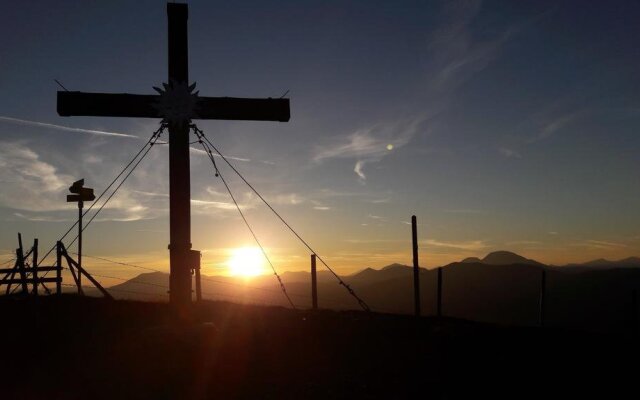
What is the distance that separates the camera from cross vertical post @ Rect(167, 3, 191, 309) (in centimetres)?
1215

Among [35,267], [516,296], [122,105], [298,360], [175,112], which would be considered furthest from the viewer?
[516,296]

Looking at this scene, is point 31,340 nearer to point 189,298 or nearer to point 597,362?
point 189,298

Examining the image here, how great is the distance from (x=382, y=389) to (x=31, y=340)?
8.42 meters

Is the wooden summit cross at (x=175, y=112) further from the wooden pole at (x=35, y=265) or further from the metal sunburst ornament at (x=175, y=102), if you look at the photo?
the wooden pole at (x=35, y=265)

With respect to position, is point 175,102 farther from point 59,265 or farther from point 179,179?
point 59,265

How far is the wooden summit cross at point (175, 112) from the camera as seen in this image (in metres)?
12.2

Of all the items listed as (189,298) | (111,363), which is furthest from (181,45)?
(111,363)

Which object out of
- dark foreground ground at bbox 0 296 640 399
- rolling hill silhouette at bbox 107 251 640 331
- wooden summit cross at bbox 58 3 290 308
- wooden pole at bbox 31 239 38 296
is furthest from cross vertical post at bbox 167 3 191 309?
rolling hill silhouette at bbox 107 251 640 331

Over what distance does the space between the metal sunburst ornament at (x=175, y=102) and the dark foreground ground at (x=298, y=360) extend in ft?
16.0

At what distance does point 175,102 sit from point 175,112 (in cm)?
24

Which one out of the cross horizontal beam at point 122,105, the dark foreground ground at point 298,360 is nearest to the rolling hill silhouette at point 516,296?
the dark foreground ground at point 298,360

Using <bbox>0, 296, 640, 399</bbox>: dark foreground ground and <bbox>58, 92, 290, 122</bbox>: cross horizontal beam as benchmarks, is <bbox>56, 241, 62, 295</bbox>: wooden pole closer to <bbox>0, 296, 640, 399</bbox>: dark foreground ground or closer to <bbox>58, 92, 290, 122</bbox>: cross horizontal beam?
<bbox>0, 296, 640, 399</bbox>: dark foreground ground

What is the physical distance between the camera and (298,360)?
35.8ft

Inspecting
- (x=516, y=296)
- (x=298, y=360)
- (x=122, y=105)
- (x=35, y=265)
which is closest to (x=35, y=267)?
(x=35, y=265)
